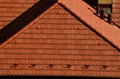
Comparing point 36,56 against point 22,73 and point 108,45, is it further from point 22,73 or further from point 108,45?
point 108,45

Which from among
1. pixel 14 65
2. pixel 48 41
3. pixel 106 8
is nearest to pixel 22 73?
pixel 14 65

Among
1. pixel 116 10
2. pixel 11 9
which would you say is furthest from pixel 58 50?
pixel 116 10

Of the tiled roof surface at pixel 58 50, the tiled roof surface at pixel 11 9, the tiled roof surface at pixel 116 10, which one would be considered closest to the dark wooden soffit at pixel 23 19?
the tiled roof surface at pixel 11 9

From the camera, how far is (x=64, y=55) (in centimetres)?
3050

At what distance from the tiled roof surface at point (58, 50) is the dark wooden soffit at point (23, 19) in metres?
1.43

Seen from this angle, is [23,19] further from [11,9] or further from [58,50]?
[58,50]

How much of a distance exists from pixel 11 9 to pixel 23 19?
3.09 metres

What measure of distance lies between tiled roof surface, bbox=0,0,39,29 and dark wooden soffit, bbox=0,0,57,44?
50 cm

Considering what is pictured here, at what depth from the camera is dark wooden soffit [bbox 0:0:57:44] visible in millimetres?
32666

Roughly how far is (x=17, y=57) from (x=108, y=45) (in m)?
6.59

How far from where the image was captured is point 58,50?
1204 inches

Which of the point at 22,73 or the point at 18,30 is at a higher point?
the point at 18,30

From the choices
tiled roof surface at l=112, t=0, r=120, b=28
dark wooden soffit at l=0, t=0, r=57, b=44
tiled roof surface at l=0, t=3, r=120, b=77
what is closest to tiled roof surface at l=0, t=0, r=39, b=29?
dark wooden soffit at l=0, t=0, r=57, b=44

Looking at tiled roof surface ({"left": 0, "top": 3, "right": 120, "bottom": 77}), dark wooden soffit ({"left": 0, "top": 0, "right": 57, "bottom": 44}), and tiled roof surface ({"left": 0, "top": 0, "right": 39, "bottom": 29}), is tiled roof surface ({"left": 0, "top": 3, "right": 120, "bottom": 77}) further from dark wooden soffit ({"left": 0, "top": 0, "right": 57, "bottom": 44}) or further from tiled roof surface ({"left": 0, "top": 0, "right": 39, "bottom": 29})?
tiled roof surface ({"left": 0, "top": 0, "right": 39, "bottom": 29})
